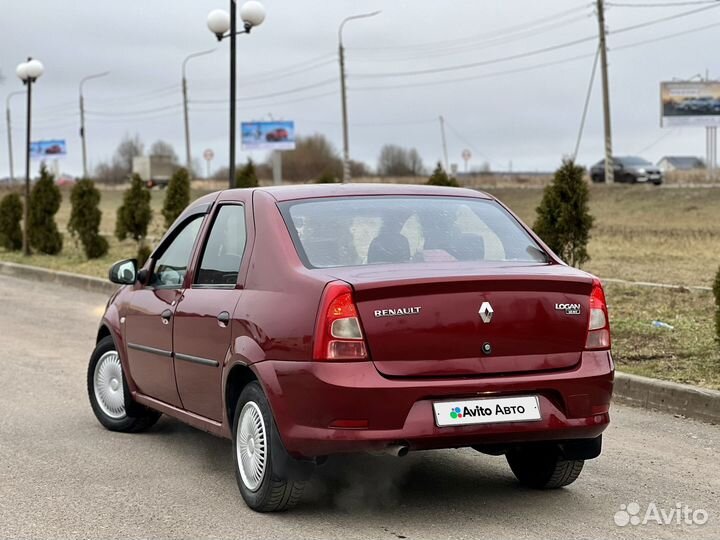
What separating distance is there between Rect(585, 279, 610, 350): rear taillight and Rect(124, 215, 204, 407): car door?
2436mm

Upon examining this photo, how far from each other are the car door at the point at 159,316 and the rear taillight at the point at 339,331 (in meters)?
1.79

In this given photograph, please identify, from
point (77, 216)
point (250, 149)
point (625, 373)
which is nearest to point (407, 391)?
point (625, 373)

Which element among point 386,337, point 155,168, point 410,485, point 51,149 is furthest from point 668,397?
point 51,149

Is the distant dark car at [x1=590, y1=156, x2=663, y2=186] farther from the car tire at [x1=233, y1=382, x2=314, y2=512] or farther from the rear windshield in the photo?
the car tire at [x1=233, y1=382, x2=314, y2=512]

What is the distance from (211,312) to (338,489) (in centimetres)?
115

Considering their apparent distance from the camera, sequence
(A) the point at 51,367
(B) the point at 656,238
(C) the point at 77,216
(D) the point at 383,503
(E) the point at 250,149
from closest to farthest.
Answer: (D) the point at 383,503, (A) the point at 51,367, (C) the point at 77,216, (B) the point at 656,238, (E) the point at 250,149

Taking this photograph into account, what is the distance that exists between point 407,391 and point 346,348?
333mm

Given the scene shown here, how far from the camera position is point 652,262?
2312cm

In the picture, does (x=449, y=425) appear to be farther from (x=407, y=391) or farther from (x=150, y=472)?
(x=150, y=472)

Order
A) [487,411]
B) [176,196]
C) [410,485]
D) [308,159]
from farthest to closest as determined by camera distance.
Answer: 1. [308,159]
2. [176,196]
3. [410,485]
4. [487,411]

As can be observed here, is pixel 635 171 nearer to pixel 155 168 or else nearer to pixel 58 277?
pixel 58 277

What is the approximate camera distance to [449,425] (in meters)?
5.68

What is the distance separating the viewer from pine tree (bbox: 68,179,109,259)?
26.1 meters

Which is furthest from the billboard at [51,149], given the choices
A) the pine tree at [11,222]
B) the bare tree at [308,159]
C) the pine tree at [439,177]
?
the pine tree at [439,177]
